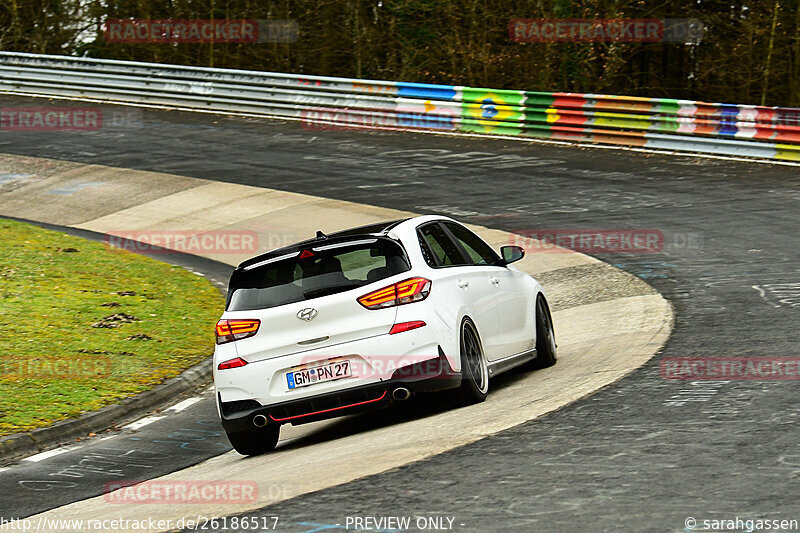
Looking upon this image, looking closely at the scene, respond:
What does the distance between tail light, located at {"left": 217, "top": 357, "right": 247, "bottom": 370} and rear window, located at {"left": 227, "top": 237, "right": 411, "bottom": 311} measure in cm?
37

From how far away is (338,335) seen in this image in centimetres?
781

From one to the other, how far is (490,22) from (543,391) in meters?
23.2

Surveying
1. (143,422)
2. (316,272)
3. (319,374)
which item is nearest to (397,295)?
(316,272)

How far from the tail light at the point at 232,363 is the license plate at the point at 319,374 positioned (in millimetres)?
355

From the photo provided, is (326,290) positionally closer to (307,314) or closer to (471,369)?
(307,314)

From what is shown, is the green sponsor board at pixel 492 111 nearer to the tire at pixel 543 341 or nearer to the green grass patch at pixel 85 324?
the green grass patch at pixel 85 324

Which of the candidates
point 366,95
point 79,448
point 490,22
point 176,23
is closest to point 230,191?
point 366,95

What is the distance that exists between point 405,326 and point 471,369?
2.36 ft

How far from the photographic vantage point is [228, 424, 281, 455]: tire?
8.13m

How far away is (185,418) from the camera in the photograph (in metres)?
9.83

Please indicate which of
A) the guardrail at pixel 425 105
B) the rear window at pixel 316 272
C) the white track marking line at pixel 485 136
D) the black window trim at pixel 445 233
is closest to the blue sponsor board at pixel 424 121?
the guardrail at pixel 425 105

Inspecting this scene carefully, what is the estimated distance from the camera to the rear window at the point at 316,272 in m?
8.00

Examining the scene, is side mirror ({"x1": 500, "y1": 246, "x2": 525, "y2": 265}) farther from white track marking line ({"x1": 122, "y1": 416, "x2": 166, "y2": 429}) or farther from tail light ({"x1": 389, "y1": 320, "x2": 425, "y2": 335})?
white track marking line ({"x1": 122, "y1": 416, "x2": 166, "y2": 429})

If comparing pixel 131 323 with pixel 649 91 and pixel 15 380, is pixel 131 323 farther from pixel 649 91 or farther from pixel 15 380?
pixel 649 91
